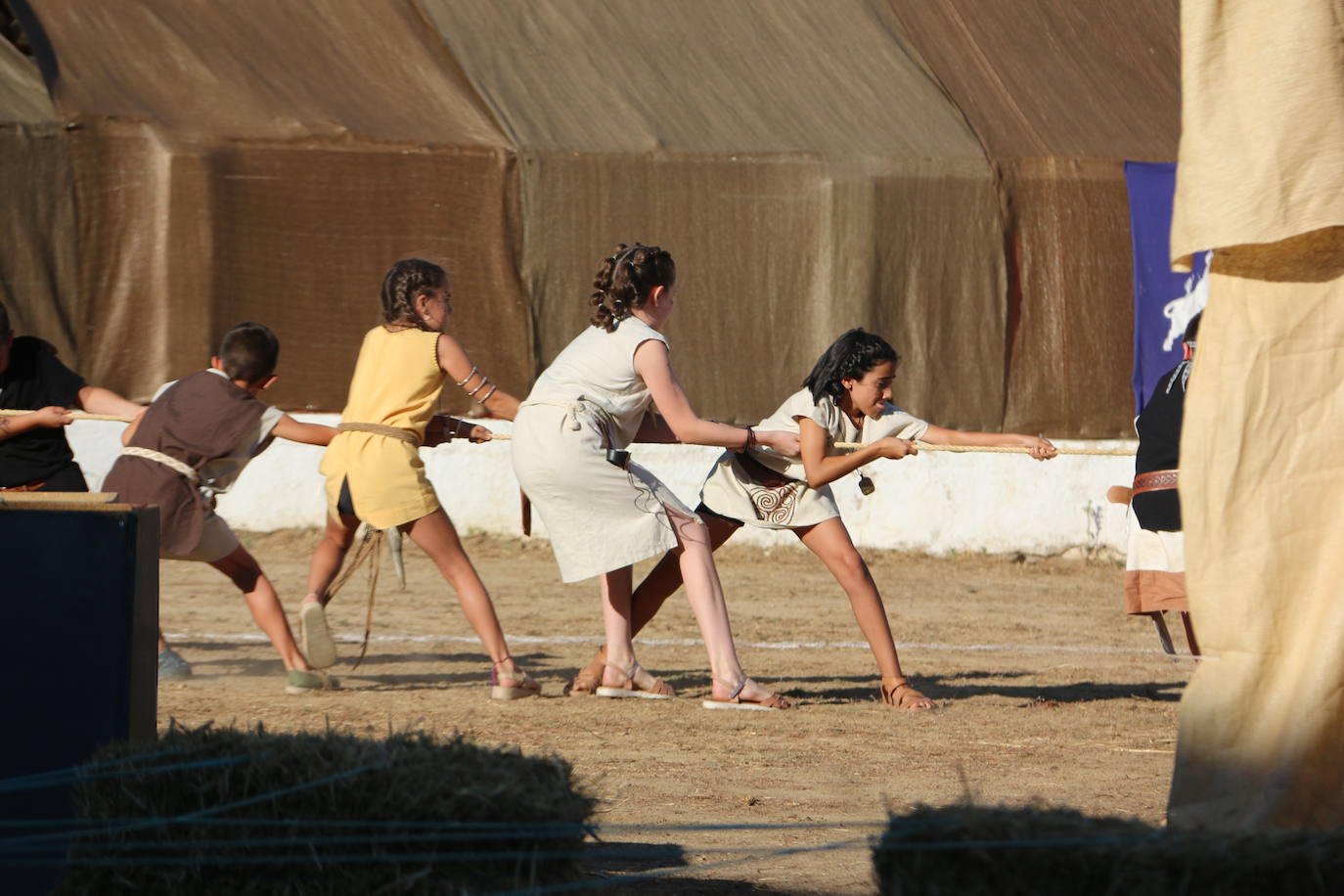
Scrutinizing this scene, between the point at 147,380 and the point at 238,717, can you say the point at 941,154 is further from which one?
the point at 238,717

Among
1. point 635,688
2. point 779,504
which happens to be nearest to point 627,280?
point 779,504

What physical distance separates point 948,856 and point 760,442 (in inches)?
167

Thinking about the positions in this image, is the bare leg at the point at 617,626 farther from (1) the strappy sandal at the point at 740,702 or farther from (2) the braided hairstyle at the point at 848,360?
(2) the braided hairstyle at the point at 848,360

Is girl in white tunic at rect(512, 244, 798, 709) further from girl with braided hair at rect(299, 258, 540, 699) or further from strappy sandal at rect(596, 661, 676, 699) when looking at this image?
girl with braided hair at rect(299, 258, 540, 699)

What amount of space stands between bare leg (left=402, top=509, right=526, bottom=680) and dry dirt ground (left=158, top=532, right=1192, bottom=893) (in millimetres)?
210

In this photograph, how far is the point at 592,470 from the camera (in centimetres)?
634

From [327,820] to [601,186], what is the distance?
10.3 m

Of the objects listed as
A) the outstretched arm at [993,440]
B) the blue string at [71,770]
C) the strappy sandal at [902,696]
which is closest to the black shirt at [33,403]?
the strappy sandal at [902,696]

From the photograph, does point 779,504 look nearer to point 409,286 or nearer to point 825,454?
point 825,454

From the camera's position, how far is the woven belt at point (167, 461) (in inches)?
257

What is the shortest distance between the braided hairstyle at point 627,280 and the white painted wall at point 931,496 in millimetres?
6400

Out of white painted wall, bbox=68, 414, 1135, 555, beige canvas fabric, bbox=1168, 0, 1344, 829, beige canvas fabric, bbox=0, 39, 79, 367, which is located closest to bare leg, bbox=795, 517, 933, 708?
beige canvas fabric, bbox=1168, 0, 1344, 829

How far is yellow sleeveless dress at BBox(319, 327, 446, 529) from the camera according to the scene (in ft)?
21.9

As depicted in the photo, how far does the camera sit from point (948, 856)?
2.33 m
